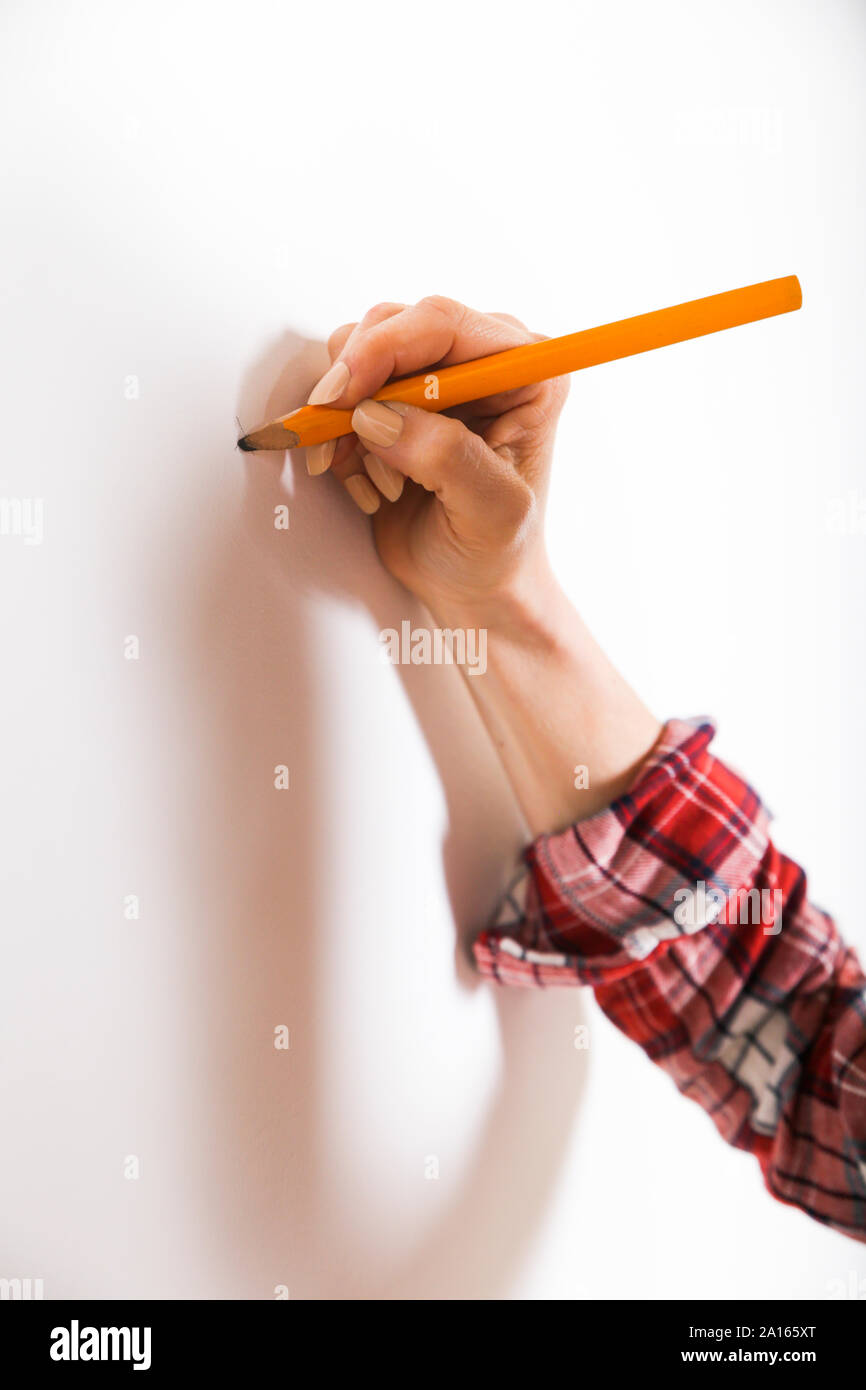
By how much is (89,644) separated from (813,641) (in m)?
0.67

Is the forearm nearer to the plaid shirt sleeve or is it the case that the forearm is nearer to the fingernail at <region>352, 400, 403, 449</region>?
the plaid shirt sleeve

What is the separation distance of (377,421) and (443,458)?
3cm

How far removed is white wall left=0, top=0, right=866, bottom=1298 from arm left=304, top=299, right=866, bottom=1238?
0.04 meters

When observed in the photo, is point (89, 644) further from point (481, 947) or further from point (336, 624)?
point (481, 947)

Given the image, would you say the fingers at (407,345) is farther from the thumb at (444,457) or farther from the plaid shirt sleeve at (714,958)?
the plaid shirt sleeve at (714,958)

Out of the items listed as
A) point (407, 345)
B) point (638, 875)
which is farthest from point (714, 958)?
point (407, 345)

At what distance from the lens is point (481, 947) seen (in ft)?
1.76

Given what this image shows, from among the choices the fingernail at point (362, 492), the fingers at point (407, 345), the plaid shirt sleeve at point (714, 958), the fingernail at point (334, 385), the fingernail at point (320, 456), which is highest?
the fingers at point (407, 345)

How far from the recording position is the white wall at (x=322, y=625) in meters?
0.35

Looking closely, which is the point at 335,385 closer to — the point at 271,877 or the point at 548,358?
the point at 548,358

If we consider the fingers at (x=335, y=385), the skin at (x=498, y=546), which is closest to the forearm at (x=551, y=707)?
the skin at (x=498, y=546)

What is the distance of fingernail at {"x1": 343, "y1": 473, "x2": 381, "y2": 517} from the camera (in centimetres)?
46

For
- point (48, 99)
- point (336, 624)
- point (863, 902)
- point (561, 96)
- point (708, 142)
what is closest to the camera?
point (48, 99)
